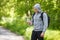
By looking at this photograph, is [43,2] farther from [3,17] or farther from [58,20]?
[3,17]

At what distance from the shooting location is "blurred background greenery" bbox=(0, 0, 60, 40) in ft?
42.5

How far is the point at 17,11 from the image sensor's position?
14719 mm

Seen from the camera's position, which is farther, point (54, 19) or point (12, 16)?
point (12, 16)

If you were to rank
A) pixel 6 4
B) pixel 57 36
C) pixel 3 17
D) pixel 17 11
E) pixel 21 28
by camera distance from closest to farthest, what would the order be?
pixel 57 36, pixel 17 11, pixel 21 28, pixel 6 4, pixel 3 17

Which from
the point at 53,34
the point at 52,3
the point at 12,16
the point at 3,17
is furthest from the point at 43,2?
the point at 3,17

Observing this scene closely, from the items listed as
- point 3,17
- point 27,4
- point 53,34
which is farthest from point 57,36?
point 3,17

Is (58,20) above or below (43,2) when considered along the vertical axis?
below

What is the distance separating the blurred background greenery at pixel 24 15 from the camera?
1295 cm

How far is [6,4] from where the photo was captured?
16.8 metres

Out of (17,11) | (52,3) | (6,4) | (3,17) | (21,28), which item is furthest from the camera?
(3,17)

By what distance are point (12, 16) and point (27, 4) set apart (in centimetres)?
203

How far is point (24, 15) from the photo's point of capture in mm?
15922

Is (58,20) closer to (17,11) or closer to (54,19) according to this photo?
(54,19)

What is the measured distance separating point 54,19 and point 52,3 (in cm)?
101
